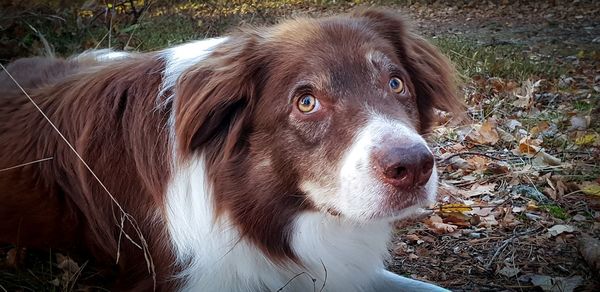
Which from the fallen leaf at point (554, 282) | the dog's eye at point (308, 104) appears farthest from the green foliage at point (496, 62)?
the dog's eye at point (308, 104)

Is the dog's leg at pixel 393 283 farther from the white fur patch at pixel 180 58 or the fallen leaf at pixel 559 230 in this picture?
the white fur patch at pixel 180 58

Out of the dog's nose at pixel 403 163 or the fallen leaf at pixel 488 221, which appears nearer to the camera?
the dog's nose at pixel 403 163

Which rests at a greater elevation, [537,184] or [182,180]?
[182,180]

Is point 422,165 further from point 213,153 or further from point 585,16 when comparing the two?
point 585,16

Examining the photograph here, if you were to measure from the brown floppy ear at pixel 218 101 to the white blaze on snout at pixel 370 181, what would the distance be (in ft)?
1.98

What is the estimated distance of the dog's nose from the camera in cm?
245

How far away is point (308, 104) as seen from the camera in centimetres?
285

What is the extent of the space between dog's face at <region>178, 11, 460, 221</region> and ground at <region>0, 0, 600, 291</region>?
3.42 feet

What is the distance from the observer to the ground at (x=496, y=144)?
3.46 meters

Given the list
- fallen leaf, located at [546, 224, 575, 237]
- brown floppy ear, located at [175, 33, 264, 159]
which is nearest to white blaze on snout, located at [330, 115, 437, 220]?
brown floppy ear, located at [175, 33, 264, 159]

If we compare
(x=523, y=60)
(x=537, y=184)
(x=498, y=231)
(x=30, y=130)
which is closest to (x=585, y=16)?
(x=523, y=60)

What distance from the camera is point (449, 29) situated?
408 inches

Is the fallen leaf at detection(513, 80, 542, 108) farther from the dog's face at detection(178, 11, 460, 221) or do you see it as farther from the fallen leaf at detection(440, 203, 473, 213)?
the dog's face at detection(178, 11, 460, 221)

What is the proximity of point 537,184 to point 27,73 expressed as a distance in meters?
3.57
